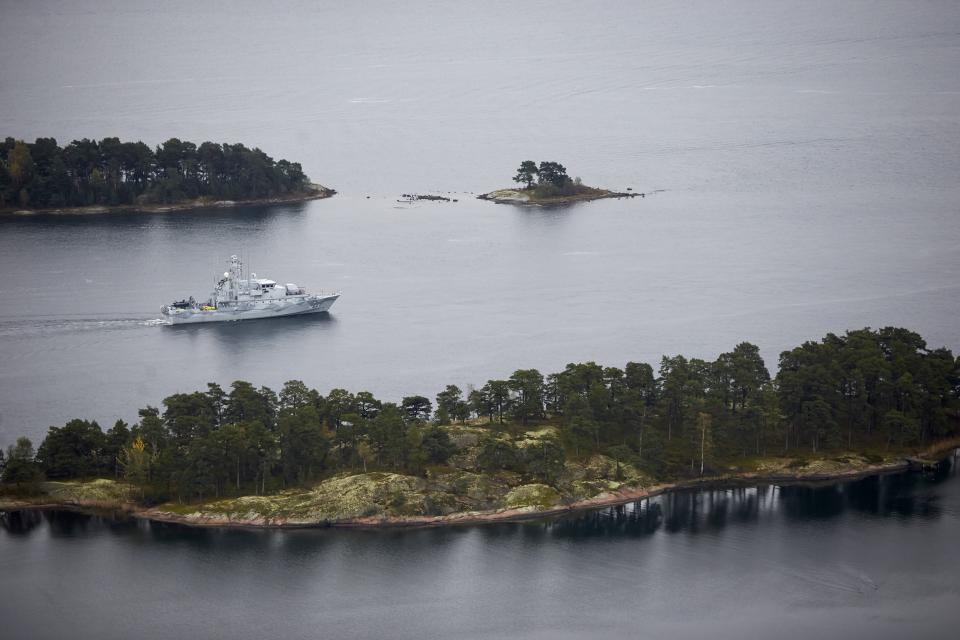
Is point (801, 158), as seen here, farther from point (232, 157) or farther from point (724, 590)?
point (724, 590)

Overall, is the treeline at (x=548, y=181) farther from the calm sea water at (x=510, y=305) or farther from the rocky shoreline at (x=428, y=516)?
the rocky shoreline at (x=428, y=516)

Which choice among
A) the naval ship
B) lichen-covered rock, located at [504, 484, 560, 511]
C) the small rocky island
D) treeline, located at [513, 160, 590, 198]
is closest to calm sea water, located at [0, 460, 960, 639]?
lichen-covered rock, located at [504, 484, 560, 511]

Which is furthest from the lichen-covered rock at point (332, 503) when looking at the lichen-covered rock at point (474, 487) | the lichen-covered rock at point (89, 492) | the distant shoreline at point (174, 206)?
the distant shoreline at point (174, 206)

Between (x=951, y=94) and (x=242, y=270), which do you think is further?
(x=951, y=94)

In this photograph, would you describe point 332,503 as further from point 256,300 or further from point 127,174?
point 127,174

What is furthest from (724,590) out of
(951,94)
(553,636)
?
(951,94)

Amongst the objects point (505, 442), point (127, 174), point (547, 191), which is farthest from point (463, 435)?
point (127, 174)

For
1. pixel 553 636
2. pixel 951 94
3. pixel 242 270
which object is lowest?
pixel 553 636
